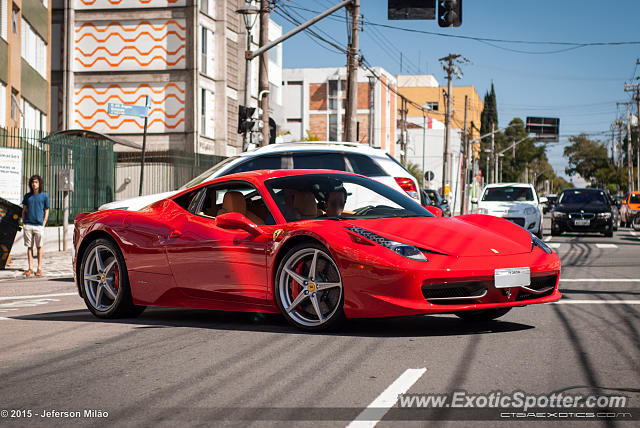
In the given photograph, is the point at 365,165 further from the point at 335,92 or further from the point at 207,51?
the point at 335,92

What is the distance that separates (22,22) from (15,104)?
2893 mm

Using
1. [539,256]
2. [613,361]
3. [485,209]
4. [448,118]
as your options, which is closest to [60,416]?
[613,361]

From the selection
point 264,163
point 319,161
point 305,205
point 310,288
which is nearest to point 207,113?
point 264,163

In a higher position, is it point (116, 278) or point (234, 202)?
point (234, 202)

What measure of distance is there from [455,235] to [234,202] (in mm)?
2078

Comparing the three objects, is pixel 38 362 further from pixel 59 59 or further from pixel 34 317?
pixel 59 59

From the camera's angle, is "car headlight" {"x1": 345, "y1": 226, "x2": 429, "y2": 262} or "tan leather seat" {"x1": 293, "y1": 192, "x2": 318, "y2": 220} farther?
"tan leather seat" {"x1": 293, "y1": 192, "x2": 318, "y2": 220}

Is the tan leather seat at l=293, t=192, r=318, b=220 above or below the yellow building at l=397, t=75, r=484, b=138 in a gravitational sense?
below

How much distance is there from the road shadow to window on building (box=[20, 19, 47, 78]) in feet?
71.6

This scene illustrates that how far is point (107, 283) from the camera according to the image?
8766mm

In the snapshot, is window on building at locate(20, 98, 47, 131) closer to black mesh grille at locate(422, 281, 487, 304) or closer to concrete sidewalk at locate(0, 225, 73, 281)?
concrete sidewalk at locate(0, 225, 73, 281)

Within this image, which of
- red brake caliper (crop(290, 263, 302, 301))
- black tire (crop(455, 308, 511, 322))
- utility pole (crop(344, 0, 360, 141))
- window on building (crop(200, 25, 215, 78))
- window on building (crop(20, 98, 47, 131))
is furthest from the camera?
window on building (crop(200, 25, 215, 78))

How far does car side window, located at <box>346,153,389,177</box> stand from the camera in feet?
42.1

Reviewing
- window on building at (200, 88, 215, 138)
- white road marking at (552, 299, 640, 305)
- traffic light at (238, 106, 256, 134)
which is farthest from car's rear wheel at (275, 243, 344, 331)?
window on building at (200, 88, 215, 138)
